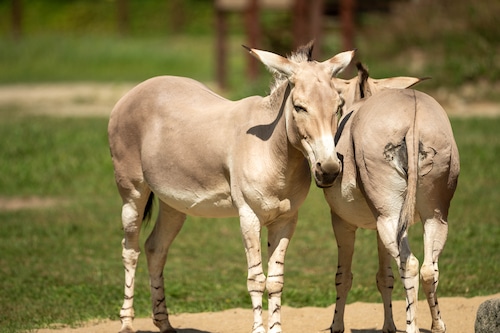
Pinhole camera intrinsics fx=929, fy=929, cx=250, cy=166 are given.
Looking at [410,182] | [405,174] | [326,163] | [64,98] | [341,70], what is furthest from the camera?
[64,98]

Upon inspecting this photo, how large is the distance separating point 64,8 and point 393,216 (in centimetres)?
4021

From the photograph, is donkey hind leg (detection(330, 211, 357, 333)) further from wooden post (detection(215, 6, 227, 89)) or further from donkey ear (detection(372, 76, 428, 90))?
wooden post (detection(215, 6, 227, 89))

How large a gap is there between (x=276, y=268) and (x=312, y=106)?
1285 mm

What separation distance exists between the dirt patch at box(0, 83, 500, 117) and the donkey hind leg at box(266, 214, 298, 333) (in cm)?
1195

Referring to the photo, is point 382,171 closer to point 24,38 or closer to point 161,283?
point 161,283

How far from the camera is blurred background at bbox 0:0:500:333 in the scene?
362 inches

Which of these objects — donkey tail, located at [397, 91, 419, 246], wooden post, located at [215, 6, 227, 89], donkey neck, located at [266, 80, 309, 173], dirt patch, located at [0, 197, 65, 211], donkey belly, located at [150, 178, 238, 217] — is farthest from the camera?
wooden post, located at [215, 6, 227, 89]

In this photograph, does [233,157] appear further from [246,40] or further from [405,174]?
[246,40]

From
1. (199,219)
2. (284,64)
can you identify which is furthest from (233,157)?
(199,219)

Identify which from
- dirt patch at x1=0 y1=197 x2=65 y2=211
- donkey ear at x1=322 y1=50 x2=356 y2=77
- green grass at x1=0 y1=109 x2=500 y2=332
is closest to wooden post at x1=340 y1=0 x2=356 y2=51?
green grass at x1=0 y1=109 x2=500 y2=332

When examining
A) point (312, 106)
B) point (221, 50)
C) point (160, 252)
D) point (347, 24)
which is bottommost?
point (221, 50)

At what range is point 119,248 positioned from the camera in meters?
11.2

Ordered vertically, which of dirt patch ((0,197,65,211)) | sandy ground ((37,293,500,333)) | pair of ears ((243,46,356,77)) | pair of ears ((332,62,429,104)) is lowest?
dirt patch ((0,197,65,211))

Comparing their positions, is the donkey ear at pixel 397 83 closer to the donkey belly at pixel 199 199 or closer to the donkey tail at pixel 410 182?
the donkey tail at pixel 410 182
